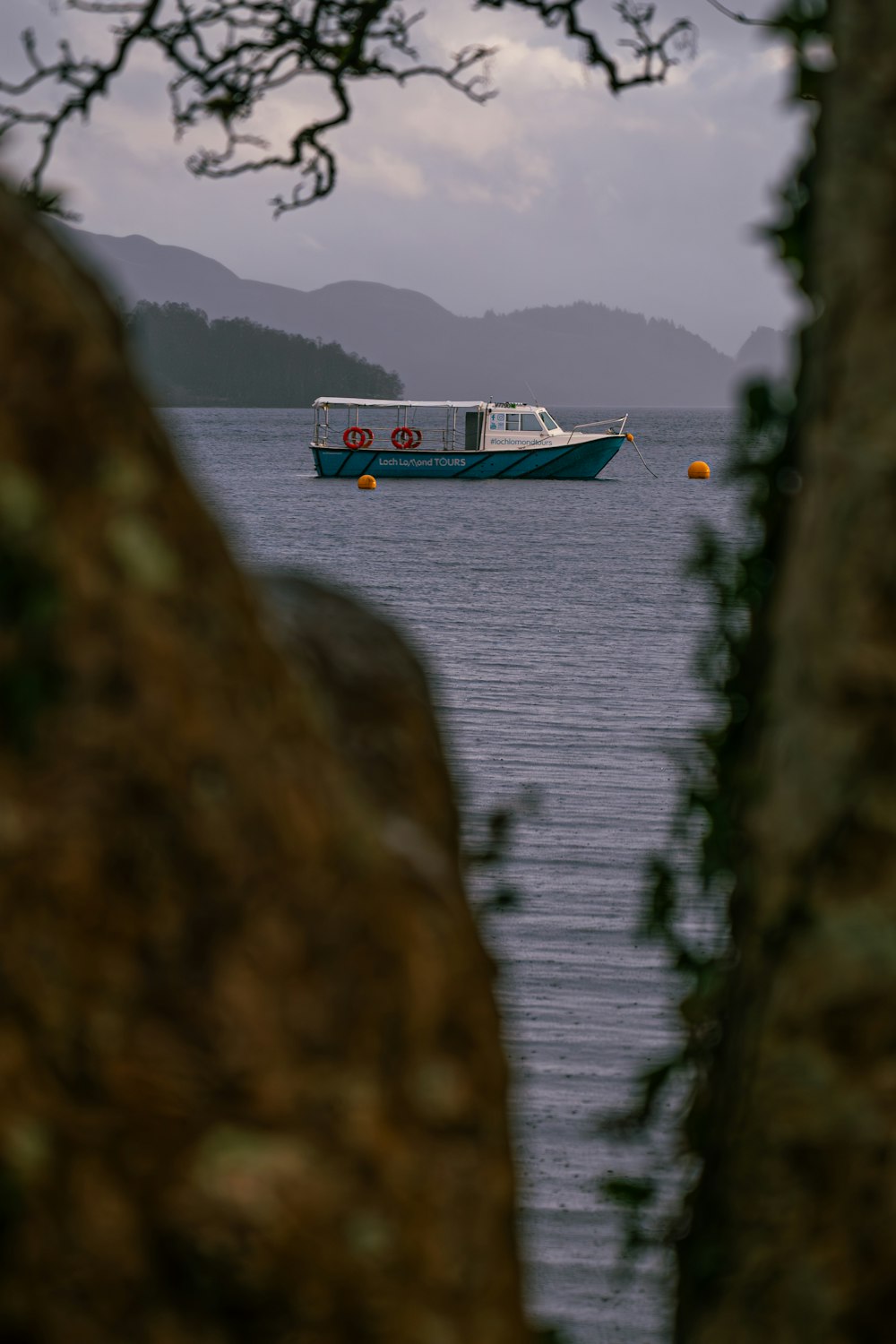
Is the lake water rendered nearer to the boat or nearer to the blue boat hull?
the boat

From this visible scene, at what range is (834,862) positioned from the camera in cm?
165

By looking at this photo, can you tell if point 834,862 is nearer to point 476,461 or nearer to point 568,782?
point 568,782

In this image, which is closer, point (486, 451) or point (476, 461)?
point (486, 451)

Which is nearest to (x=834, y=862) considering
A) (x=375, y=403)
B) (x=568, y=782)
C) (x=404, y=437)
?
(x=568, y=782)

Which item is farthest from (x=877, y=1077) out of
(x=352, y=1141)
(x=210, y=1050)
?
(x=210, y=1050)

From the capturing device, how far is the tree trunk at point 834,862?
1615 mm

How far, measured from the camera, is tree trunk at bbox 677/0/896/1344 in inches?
63.6

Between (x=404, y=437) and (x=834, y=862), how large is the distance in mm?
66618

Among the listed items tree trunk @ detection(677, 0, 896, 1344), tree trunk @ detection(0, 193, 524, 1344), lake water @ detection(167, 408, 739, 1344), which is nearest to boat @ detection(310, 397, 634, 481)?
lake water @ detection(167, 408, 739, 1344)

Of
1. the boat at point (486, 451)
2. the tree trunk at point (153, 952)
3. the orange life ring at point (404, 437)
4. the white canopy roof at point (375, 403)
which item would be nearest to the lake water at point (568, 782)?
the tree trunk at point (153, 952)

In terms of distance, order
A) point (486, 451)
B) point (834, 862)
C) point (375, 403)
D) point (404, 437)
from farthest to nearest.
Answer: point (404, 437) → point (486, 451) → point (375, 403) → point (834, 862)

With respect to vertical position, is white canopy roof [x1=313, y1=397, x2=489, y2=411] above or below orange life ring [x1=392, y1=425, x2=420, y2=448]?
above

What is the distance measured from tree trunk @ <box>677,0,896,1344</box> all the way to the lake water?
0.70ft

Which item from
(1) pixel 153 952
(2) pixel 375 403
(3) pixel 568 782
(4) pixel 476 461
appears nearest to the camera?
(1) pixel 153 952
